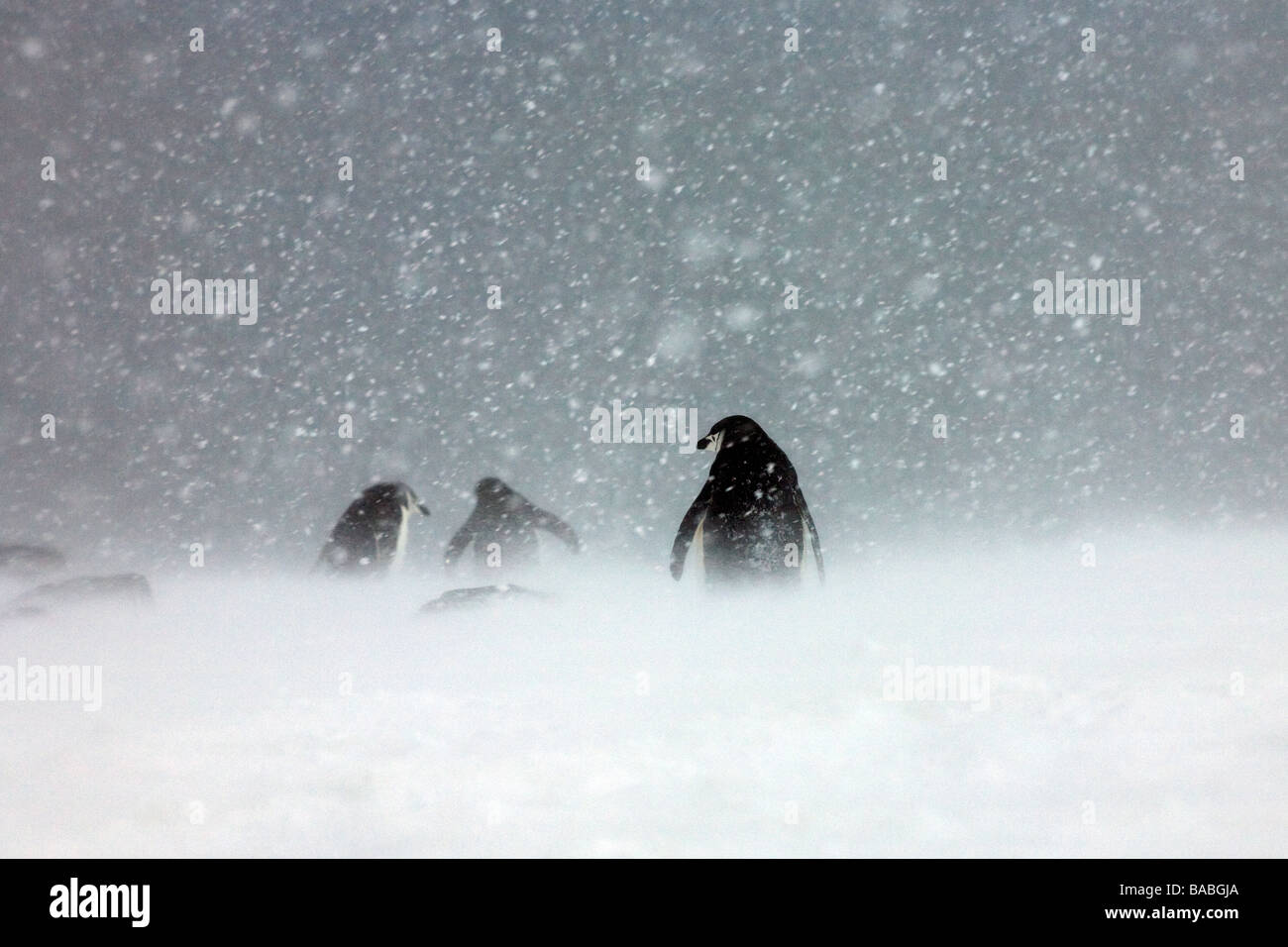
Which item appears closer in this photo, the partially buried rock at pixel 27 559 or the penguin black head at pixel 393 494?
the partially buried rock at pixel 27 559

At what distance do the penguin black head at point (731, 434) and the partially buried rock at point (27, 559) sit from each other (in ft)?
13.9

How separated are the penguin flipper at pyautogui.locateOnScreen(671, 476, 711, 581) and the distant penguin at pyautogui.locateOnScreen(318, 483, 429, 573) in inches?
84.7

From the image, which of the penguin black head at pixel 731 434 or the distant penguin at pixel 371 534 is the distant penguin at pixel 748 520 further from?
the distant penguin at pixel 371 534

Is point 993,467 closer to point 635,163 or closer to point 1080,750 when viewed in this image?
point 635,163

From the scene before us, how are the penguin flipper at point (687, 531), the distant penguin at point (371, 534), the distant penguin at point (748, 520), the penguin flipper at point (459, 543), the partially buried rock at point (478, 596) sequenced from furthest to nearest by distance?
1. the penguin flipper at point (459, 543)
2. the distant penguin at point (371, 534)
3. the penguin flipper at point (687, 531)
4. the distant penguin at point (748, 520)
5. the partially buried rock at point (478, 596)

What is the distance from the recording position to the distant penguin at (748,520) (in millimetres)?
4301

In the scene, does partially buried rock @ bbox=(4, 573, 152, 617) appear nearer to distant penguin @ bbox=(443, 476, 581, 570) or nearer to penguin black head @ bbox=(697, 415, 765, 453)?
distant penguin @ bbox=(443, 476, 581, 570)

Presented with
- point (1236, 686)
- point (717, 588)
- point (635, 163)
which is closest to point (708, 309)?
point (635, 163)

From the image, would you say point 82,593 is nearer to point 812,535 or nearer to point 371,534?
point 371,534

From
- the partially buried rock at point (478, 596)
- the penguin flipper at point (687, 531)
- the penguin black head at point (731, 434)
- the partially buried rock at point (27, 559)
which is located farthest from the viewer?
the partially buried rock at point (27, 559)

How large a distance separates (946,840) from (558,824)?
0.95 metres

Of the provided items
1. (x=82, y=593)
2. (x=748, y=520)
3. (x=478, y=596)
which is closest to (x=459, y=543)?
(x=478, y=596)

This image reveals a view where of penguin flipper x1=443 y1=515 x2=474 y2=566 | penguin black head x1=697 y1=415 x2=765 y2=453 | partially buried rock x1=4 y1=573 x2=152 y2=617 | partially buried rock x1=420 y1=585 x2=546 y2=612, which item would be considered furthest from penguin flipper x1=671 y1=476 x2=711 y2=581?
partially buried rock x1=4 y1=573 x2=152 y2=617

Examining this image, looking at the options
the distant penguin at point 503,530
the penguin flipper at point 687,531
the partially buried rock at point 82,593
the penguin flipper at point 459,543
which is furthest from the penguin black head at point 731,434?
the partially buried rock at point 82,593
